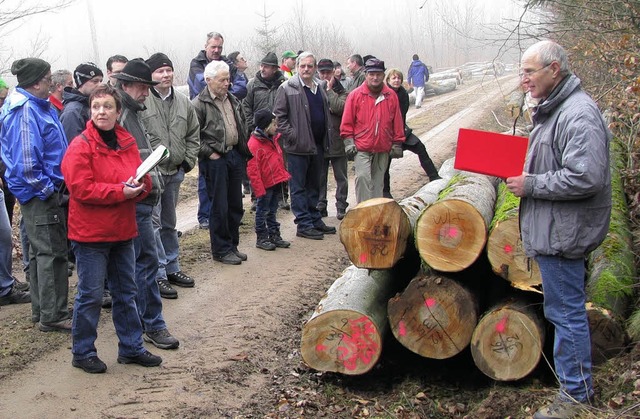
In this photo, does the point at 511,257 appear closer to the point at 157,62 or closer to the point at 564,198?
the point at 564,198

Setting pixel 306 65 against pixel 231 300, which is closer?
pixel 231 300

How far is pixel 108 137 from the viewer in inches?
206

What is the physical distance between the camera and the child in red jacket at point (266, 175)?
8664 millimetres

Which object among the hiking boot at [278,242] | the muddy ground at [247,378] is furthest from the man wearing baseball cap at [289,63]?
the muddy ground at [247,378]

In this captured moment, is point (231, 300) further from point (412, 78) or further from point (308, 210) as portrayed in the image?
point (412, 78)

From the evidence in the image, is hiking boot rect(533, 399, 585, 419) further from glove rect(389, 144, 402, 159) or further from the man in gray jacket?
glove rect(389, 144, 402, 159)

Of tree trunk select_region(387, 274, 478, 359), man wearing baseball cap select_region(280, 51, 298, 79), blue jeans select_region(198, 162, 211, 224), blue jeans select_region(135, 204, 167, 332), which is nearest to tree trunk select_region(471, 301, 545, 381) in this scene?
tree trunk select_region(387, 274, 478, 359)

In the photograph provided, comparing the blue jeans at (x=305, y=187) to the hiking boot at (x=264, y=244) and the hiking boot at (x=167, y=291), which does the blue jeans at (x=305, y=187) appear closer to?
the hiking boot at (x=264, y=244)

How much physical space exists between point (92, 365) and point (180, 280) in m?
2.11

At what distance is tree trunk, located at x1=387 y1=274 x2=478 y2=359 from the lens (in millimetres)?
5262

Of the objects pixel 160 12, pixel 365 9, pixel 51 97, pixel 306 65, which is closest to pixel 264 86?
pixel 306 65

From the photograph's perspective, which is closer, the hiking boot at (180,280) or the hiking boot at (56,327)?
the hiking boot at (56,327)

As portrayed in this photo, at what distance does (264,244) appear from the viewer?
873cm

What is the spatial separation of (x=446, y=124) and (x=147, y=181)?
17.0 m
